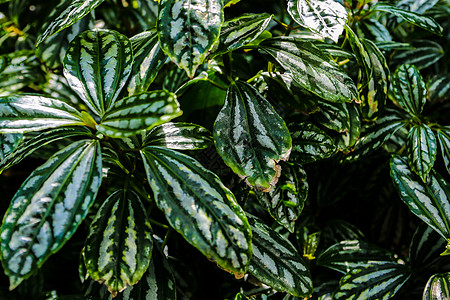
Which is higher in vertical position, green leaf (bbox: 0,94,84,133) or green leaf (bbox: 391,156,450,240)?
green leaf (bbox: 0,94,84,133)

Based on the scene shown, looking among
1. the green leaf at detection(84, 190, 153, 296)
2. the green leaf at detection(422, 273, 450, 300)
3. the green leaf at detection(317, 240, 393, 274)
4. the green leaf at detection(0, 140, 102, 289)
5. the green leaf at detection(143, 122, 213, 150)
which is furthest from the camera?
the green leaf at detection(317, 240, 393, 274)

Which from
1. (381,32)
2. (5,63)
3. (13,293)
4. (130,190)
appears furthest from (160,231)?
(381,32)

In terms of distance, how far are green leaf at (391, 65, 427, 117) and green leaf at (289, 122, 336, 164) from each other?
290mm

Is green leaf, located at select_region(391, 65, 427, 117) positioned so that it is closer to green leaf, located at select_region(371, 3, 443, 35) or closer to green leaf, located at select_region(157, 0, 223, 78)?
green leaf, located at select_region(371, 3, 443, 35)

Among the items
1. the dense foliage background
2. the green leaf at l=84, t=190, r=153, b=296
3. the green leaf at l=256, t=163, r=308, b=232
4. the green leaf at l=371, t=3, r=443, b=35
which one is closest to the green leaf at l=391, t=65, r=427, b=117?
the dense foliage background

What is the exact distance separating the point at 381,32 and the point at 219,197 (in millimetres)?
817

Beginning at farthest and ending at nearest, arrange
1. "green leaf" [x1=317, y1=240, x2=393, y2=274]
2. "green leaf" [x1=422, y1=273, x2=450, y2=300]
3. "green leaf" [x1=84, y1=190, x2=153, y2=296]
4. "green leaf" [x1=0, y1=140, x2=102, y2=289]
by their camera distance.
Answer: "green leaf" [x1=317, y1=240, x2=393, y2=274]
"green leaf" [x1=422, y1=273, x2=450, y2=300]
"green leaf" [x1=84, y1=190, x2=153, y2=296]
"green leaf" [x1=0, y1=140, x2=102, y2=289]

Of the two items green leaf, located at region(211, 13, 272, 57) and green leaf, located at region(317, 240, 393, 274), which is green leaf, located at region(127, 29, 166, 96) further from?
green leaf, located at region(317, 240, 393, 274)

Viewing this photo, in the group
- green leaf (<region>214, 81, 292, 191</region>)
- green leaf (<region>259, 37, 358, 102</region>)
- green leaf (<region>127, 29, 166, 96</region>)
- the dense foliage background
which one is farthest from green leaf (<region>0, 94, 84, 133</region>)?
green leaf (<region>259, 37, 358, 102</region>)

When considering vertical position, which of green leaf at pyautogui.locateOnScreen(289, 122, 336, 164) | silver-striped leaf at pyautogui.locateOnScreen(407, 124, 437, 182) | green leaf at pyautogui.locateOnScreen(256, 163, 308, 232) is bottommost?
silver-striped leaf at pyautogui.locateOnScreen(407, 124, 437, 182)

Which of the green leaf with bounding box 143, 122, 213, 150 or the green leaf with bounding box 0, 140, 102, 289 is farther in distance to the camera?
the green leaf with bounding box 143, 122, 213, 150

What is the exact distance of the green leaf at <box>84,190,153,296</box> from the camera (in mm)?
640

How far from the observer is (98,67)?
0.76 metres

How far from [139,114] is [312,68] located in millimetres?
388
